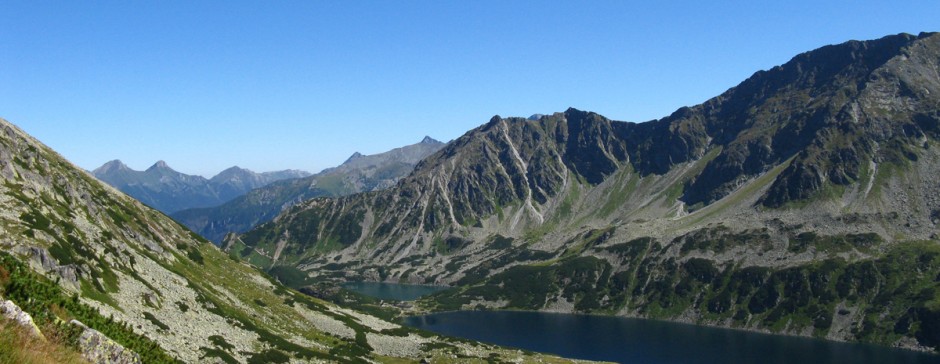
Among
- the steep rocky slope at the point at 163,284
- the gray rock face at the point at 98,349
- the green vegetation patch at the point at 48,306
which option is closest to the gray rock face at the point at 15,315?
the green vegetation patch at the point at 48,306

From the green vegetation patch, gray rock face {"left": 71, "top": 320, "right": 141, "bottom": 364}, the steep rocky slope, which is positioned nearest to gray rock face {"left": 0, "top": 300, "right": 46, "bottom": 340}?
the green vegetation patch

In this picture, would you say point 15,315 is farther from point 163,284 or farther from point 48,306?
point 163,284

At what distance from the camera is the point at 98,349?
870 inches

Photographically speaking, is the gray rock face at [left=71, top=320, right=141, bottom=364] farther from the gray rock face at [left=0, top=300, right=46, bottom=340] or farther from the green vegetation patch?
the gray rock face at [left=0, top=300, right=46, bottom=340]

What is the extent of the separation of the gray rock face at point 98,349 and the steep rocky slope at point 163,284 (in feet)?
44.5

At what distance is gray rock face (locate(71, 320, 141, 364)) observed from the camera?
21680mm

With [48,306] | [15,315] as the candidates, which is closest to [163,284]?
[48,306]

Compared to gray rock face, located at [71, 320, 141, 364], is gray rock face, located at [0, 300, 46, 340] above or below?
above

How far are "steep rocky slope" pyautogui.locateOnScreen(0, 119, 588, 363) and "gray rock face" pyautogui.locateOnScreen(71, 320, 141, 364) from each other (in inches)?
535

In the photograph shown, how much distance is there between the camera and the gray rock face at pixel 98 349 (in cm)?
2168

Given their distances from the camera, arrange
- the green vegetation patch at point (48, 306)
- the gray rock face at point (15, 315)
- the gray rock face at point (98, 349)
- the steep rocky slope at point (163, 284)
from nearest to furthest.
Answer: the gray rock face at point (15, 315), the gray rock face at point (98, 349), the green vegetation patch at point (48, 306), the steep rocky slope at point (163, 284)

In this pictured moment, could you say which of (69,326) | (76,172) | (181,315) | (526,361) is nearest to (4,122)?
(76,172)

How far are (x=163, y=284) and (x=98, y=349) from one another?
101 meters

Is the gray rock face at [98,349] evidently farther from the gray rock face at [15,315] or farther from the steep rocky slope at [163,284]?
the steep rocky slope at [163,284]
